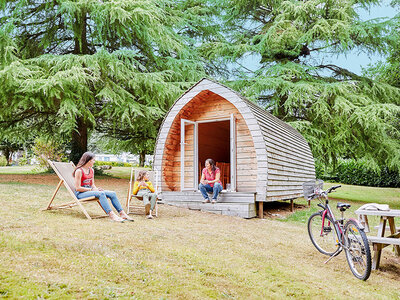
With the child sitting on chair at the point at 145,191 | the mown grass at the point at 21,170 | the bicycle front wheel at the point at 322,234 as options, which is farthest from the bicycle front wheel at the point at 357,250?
the mown grass at the point at 21,170

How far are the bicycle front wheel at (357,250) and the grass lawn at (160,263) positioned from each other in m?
0.14

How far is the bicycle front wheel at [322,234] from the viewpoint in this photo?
4.82 meters

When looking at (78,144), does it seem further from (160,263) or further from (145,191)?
(160,263)

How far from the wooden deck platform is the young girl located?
Answer: 253 cm

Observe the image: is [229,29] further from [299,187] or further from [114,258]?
[114,258]

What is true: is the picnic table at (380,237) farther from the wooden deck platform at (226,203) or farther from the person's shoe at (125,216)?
the person's shoe at (125,216)

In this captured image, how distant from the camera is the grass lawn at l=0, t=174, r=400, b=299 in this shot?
2.76 meters

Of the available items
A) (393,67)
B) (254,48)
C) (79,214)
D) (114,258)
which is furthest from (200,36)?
(114,258)

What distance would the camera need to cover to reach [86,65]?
10.9 metres

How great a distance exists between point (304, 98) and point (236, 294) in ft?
38.8

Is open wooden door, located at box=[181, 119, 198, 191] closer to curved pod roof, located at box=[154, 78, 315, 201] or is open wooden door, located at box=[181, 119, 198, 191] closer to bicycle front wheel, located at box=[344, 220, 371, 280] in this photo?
curved pod roof, located at box=[154, 78, 315, 201]

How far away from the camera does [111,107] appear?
37.6 ft

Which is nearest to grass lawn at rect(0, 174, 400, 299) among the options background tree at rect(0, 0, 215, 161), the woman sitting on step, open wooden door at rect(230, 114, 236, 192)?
the woman sitting on step

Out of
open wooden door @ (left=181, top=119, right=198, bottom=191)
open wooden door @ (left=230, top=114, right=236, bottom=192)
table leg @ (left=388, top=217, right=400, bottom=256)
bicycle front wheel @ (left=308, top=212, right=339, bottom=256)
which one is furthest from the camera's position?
open wooden door @ (left=181, top=119, right=198, bottom=191)
